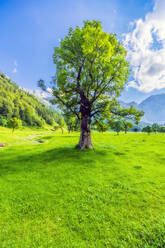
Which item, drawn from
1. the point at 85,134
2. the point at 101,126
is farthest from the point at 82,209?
the point at 101,126

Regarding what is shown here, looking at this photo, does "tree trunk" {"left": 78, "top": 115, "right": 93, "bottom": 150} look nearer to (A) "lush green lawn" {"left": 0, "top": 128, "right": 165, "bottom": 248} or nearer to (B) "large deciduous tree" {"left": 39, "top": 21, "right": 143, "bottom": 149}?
(B) "large deciduous tree" {"left": 39, "top": 21, "right": 143, "bottom": 149}

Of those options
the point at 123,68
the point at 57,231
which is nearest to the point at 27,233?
the point at 57,231

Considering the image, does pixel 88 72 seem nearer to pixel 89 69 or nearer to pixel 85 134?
pixel 89 69

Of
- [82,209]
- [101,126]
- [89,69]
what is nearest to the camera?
[82,209]

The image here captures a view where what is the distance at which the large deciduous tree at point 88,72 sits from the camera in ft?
47.9

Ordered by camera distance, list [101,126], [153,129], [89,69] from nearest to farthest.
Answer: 1. [89,69]
2. [101,126]
3. [153,129]

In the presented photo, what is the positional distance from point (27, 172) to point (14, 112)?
18767 cm

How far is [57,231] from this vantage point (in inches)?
193

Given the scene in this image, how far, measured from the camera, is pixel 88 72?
16969mm

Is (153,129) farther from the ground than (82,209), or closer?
farther from the ground

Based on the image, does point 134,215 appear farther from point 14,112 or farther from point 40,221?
point 14,112

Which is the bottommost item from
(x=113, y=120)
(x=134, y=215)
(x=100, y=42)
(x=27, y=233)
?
(x=27, y=233)

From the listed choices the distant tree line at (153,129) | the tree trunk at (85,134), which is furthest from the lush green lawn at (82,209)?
the distant tree line at (153,129)

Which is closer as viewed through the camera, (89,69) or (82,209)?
(82,209)
